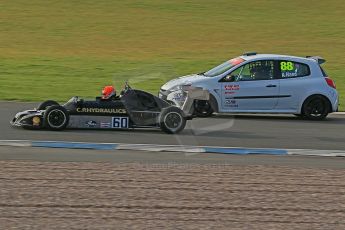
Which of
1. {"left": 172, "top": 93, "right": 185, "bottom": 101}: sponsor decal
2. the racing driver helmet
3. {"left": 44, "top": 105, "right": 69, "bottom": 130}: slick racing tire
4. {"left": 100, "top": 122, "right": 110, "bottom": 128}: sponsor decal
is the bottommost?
{"left": 100, "top": 122, "right": 110, "bottom": 128}: sponsor decal

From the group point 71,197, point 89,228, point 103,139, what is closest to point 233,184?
point 71,197

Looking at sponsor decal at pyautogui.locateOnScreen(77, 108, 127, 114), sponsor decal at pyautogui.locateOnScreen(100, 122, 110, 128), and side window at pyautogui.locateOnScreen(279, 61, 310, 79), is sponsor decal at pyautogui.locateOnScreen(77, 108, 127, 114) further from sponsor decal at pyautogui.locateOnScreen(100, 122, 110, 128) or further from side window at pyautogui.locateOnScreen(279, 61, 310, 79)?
side window at pyautogui.locateOnScreen(279, 61, 310, 79)

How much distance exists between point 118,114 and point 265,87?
418 cm

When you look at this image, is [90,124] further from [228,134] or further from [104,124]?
[228,134]

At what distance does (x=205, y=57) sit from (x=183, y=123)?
17.8m

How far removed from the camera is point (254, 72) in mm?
17406

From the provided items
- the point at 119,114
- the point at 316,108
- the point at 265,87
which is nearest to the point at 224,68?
the point at 265,87

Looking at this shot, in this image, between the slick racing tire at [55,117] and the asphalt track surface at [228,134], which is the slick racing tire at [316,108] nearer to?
the asphalt track surface at [228,134]

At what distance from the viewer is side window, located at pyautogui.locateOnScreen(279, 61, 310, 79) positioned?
17.5 m

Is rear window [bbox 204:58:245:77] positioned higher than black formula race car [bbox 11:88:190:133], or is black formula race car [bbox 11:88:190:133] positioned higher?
rear window [bbox 204:58:245:77]

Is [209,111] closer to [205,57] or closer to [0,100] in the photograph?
[0,100]

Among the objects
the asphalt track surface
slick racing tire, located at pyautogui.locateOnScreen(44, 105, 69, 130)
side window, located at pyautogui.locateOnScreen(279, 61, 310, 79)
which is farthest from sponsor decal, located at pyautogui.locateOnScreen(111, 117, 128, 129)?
side window, located at pyautogui.locateOnScreen(279, 61, 310, 79)

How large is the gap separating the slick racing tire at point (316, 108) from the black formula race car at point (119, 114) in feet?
13.3

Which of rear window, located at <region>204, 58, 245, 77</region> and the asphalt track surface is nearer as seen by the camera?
the asphalt track surface
